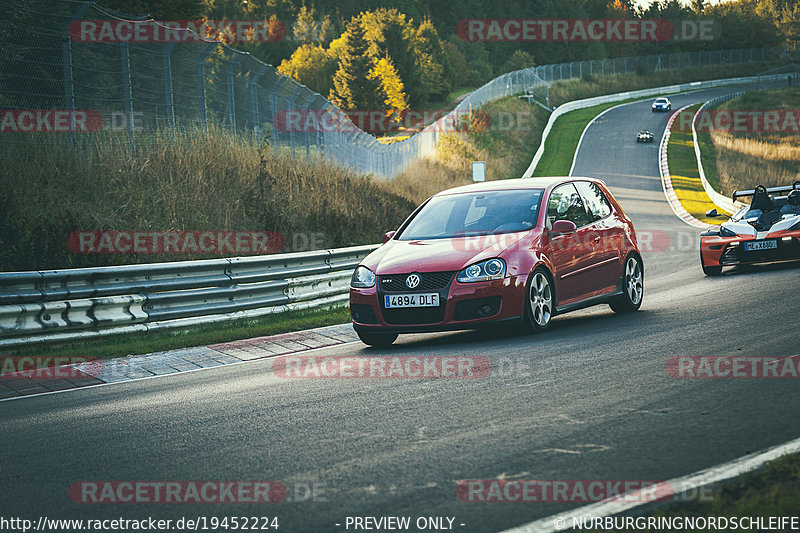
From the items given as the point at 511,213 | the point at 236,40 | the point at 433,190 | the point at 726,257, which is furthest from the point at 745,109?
the point at 511,213

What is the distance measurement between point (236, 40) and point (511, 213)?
8377 centimetres

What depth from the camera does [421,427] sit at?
5.68 metres

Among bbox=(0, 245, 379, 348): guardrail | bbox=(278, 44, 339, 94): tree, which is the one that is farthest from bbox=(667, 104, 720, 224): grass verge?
bbox=(278, 44, 339, 94): tree

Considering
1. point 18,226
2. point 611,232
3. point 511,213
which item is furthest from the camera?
point 18,226

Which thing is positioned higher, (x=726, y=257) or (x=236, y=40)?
(x=236, y=40)

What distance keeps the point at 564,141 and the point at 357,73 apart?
32.4 metres

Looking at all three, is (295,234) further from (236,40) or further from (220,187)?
(236,40)

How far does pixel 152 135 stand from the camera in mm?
15883

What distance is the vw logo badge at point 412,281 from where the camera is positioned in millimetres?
9391

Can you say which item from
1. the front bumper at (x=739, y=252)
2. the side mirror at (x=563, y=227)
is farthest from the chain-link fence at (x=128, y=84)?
the front bumper at (x=739, y=252)

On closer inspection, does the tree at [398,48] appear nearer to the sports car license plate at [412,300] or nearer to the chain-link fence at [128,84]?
the chain-link fence at [128,84]

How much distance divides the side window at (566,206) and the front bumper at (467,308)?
54.9 inches

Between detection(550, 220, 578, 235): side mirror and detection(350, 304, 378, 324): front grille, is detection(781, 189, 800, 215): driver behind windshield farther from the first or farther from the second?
detection(350, 304, 378, 324): front grille

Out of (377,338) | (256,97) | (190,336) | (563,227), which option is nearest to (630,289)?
(563,227)
